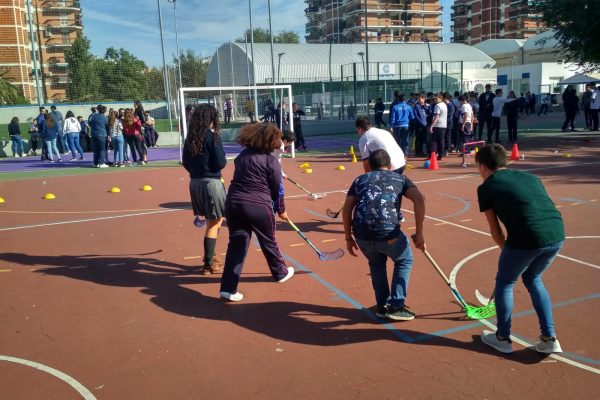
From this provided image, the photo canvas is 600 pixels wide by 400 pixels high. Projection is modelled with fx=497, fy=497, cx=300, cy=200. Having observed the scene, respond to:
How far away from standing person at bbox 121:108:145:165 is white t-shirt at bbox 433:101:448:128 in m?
9.75

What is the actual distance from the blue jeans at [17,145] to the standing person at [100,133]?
680 cm

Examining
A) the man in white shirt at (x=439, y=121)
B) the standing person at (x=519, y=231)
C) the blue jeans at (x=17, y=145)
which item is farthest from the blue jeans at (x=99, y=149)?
the standing person at (x=519, y=231)

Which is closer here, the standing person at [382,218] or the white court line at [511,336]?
the white court line at [511,336]

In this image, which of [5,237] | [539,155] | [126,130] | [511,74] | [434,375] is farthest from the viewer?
[511,74]

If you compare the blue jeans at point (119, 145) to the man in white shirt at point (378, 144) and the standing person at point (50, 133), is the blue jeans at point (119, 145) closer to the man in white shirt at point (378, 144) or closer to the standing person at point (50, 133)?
the standing person at point (50, 133)

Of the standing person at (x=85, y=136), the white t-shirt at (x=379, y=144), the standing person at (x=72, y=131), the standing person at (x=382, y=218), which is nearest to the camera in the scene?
the standing person at (x=382, y=218)

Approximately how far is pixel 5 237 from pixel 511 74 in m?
57.1

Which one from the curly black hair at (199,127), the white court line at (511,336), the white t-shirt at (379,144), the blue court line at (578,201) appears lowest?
the white court line at (511,336)

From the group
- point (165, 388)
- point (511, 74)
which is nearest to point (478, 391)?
point (165, 388)

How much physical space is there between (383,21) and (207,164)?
87.8 meters

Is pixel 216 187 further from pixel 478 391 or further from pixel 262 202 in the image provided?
pixel 478 391

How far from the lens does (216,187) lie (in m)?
5.70

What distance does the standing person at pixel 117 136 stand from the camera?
53.1 ft


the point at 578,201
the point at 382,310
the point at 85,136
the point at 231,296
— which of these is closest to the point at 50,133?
the point at 85,136
